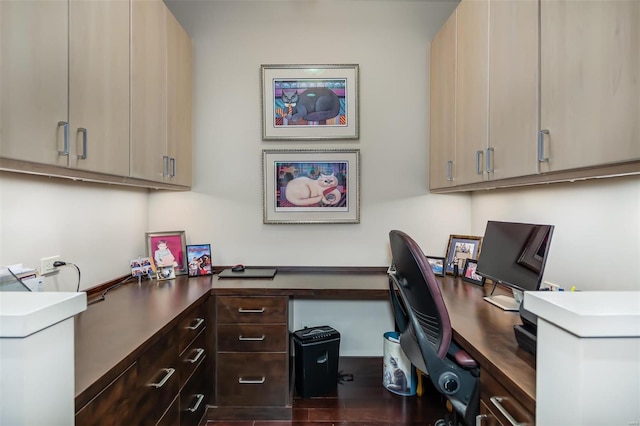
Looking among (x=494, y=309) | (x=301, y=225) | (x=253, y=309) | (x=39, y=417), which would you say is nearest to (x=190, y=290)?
(x=253, y=309)

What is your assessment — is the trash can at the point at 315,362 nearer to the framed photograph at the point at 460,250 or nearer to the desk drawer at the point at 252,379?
the desk drawer at the point at 252,379

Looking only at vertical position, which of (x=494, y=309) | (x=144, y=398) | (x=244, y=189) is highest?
Result: (x=244, y=189)

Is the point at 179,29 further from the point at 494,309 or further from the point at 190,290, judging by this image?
the point at 494,309

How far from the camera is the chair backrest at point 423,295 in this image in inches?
51.3

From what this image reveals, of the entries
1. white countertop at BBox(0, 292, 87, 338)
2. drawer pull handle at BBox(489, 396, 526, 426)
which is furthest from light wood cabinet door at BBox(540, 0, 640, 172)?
white countertop at BBox(0, 292, 87, 338)

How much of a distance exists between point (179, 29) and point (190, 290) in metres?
1.81

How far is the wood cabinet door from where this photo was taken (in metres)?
1.26

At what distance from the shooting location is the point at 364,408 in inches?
83.3

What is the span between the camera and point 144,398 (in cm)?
124

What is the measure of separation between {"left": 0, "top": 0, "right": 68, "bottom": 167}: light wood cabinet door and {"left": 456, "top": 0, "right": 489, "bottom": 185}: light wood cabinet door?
6.28 ft

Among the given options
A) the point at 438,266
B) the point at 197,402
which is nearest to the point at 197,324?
the point at 197,402

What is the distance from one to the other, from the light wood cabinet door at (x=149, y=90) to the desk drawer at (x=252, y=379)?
1.23 metres

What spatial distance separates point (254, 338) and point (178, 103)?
168 cm

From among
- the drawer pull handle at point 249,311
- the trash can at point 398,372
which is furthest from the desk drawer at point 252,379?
the trash can at point 398,372
